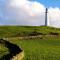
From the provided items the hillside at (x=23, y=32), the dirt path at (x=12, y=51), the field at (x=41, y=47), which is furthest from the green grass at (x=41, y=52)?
the hillside at (x=23, y=32)

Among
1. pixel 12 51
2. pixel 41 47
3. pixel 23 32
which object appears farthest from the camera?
pixel 23 32

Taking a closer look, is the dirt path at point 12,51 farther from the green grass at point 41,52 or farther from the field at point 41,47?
the green grass at point 41,52

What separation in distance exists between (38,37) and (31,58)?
5264cm

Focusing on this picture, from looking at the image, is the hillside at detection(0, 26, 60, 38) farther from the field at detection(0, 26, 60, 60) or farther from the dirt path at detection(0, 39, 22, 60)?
the dirt path at detection(0, 39, 22, 60)

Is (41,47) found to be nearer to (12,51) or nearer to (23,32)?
(12,51)

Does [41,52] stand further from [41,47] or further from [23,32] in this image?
[23,32]

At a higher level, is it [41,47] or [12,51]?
[12,51]

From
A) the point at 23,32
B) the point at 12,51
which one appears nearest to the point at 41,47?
the point at 12,51

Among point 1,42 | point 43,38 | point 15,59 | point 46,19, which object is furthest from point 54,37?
point 15,59

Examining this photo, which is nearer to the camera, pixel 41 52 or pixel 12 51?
pixel 41 52

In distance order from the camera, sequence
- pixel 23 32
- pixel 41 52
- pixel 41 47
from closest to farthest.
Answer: pixel 41 52 → pixel 41 47 → pixel 23 32

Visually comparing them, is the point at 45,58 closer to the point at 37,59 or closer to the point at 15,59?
the point at 37,59

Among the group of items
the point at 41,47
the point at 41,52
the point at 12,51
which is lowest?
the point at 41,47

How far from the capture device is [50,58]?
2084 inches
